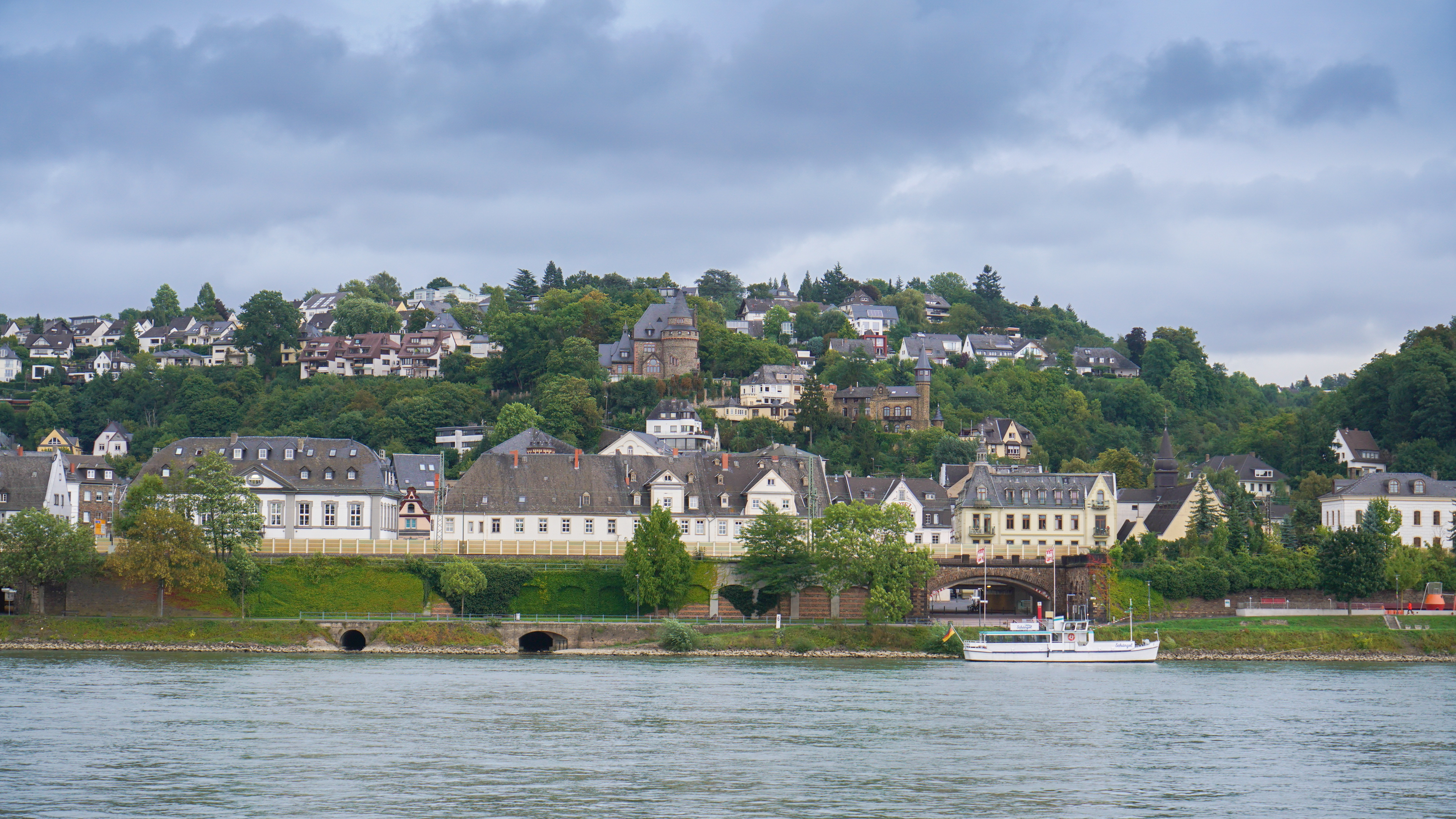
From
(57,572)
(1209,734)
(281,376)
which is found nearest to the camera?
(1209,734)

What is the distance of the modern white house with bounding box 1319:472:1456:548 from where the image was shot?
103062mm

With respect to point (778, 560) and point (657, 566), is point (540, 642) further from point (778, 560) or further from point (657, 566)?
point (778, 560)

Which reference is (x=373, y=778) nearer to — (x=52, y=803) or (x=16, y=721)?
(x=52, y=803)

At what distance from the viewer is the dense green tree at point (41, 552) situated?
74812mm

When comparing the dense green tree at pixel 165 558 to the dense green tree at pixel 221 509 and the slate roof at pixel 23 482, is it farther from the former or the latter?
the slate roof at pixel 23 482

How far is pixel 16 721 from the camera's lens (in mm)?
45938

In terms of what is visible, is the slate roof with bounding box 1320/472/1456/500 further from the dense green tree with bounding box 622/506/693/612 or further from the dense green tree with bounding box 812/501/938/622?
the dense green tree with bounding box 622/506/693/612

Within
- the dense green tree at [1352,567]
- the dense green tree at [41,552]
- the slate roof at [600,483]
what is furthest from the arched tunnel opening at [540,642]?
the dense green tree at [1352,567]

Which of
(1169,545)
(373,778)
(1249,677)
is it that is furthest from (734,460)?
(373,778)

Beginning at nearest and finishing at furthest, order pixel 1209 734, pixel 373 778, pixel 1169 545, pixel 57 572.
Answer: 1. pixel 373 778
2. pixel 1209 734
3. pixel 57 572
4. pixel 1169 545

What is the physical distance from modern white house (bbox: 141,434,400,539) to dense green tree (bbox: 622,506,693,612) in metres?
17.4

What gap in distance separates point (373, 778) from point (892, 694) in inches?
1005

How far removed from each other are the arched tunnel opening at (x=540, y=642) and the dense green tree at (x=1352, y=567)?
42.8m

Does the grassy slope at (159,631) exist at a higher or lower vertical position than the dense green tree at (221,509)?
lower
